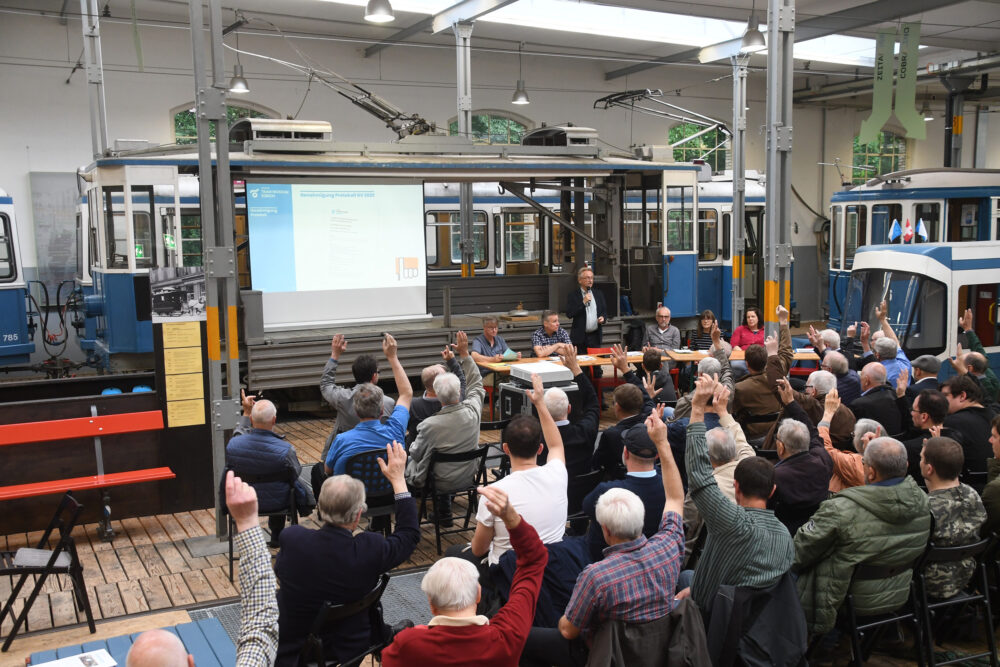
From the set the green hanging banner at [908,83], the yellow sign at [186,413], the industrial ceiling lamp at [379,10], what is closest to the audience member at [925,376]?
the green hanging banner at [908,83]

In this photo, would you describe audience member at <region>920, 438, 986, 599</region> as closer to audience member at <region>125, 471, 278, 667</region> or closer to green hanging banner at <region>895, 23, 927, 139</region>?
audience member at <region>125, 471, 278, 667</region>

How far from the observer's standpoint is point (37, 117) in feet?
53.6

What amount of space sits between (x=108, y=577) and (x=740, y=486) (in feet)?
14.3

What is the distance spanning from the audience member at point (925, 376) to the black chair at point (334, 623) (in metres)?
4.49

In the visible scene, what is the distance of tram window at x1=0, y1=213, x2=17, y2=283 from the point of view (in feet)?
41.3

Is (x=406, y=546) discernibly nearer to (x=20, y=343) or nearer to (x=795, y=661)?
(x=795, y=661)

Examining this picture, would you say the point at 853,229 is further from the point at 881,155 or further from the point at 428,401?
the point at 881,155

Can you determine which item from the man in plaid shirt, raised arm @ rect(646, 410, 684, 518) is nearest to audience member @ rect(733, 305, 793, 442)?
raised arm @ rect(646, 410, 684, 518)

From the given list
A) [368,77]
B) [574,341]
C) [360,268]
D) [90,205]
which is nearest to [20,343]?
[90,205]

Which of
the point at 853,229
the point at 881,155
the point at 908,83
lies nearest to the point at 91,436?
the point at 908,83

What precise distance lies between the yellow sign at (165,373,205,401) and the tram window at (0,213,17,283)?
283 inches

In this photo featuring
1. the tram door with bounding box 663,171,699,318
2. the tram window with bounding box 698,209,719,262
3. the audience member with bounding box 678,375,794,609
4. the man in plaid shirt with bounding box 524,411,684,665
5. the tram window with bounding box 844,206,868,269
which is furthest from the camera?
the tram window with bounding box 698,209,719,262

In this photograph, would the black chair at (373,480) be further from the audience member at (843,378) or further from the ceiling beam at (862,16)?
the ceiling beam at (862,16)

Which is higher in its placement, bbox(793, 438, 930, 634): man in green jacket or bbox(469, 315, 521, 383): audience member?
bbox(469, 315, 521, 383): audience member
